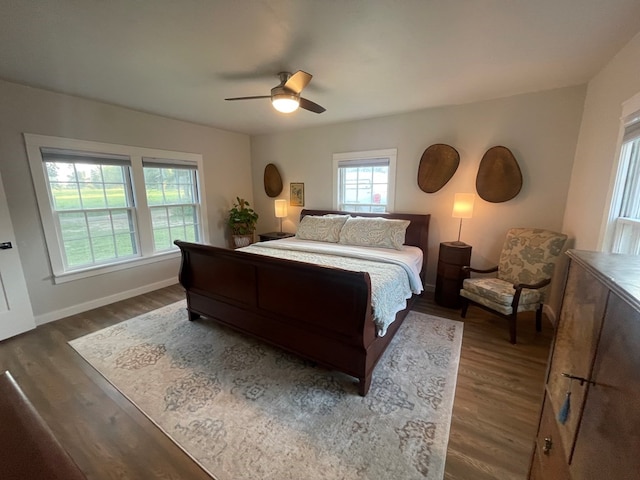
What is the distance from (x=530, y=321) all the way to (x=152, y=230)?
5024 millimetres

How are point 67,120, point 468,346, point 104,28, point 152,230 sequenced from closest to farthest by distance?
point 104,28 < point 468,346 < point 67,120 < point 152,230

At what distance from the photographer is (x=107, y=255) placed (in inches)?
136

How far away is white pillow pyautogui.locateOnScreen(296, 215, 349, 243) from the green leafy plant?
144cm

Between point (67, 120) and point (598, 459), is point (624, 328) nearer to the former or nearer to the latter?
point (598, 459)

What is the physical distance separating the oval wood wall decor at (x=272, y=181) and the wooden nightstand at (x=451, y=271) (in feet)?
10.1

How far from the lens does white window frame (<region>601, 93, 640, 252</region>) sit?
1.82m

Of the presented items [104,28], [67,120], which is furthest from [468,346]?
[67,120]

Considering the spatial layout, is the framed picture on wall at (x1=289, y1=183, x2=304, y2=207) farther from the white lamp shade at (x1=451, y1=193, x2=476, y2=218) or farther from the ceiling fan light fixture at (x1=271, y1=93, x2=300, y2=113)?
the white lamp shade at (x1=451, y1=193, x2=476, y2=218)

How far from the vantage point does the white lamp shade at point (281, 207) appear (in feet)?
15.3

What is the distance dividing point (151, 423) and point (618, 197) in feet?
12.0

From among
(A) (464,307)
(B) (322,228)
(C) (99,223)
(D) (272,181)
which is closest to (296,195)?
(D) (272,181)

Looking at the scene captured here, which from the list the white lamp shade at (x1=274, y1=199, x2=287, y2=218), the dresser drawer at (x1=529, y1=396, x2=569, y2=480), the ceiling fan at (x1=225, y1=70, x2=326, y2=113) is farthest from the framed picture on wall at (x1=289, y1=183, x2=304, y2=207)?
the dresser drawer at (x1=529, y1=396, x2=569, y2=480)

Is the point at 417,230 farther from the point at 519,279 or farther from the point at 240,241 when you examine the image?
the point at 240,241

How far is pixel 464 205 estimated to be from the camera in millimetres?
3080
